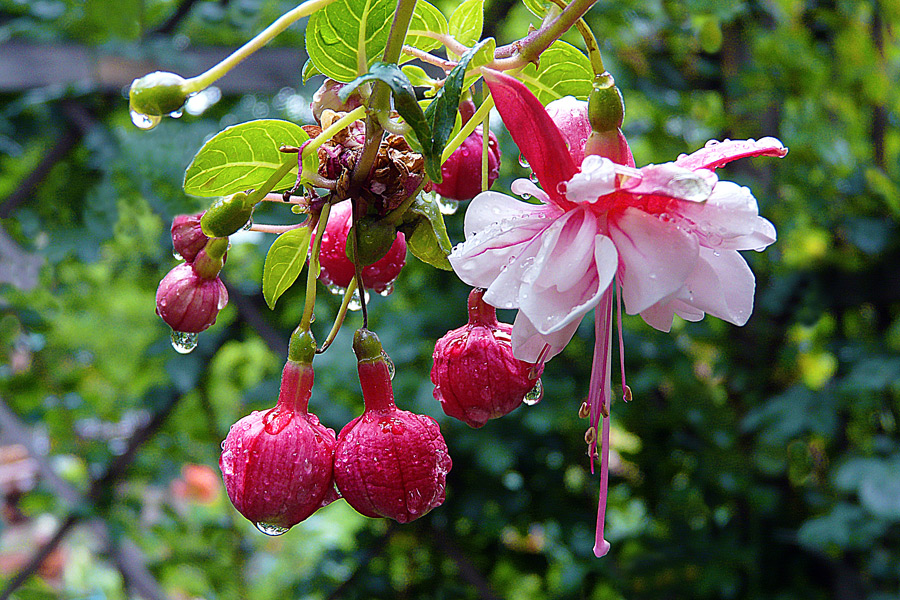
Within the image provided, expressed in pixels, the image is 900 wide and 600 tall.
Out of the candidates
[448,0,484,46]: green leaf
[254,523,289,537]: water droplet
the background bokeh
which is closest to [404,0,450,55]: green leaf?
[448,0,484,46]: green leaf

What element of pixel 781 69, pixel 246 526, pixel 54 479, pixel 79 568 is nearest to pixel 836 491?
pixel 781 69

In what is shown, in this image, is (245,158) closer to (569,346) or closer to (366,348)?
(366,348)

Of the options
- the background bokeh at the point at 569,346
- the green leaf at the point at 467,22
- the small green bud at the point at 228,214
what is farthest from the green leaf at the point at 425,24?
the background bokeh at the point at 569,346

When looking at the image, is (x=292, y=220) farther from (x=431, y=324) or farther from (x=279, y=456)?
(x=279, y=456)

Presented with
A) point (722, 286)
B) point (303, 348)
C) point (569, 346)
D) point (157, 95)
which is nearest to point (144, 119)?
point (157, 95)

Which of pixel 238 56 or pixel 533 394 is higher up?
pixel 238 56

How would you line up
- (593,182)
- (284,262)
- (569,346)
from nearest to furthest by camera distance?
(593,182) < (284,262) < (569,346)
